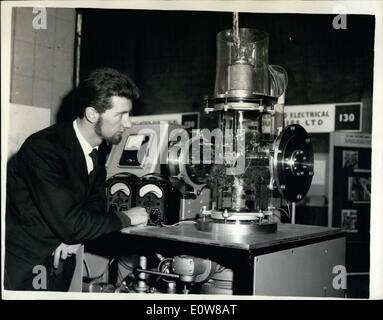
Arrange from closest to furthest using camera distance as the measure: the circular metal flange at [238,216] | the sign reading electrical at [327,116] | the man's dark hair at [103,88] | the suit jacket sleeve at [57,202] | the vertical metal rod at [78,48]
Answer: the suit jacket sleeve at [57,202] < the circular metal flange at [238,216] < the man's dark hair at [103,88] < the vertical metal rod at [78,48] < the sign reading electrical at [327,116]

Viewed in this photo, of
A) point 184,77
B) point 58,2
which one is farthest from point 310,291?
point 184,77

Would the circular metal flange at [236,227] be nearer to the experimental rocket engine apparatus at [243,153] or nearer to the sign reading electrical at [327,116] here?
the experimental rocket engine apparatus at [243,153]

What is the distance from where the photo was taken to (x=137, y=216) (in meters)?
1.58

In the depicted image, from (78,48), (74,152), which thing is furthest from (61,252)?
(78,48)

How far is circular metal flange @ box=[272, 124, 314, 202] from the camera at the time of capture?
1505 mm

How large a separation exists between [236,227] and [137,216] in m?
0.38

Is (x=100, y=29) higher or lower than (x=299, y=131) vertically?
higher

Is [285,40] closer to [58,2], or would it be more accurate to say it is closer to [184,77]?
[184,77]

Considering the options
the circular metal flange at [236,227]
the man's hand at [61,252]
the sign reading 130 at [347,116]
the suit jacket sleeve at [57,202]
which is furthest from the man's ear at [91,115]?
the sign reading 130 at [347,116]

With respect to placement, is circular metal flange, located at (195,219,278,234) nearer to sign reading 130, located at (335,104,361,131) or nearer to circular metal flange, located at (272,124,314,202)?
circular metal flange, located at (272,124,314,202)

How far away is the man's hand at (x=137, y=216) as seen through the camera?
1.56 meters

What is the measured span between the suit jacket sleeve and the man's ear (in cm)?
25

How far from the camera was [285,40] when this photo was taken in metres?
3.73

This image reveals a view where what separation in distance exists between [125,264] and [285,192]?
3.28 feet
